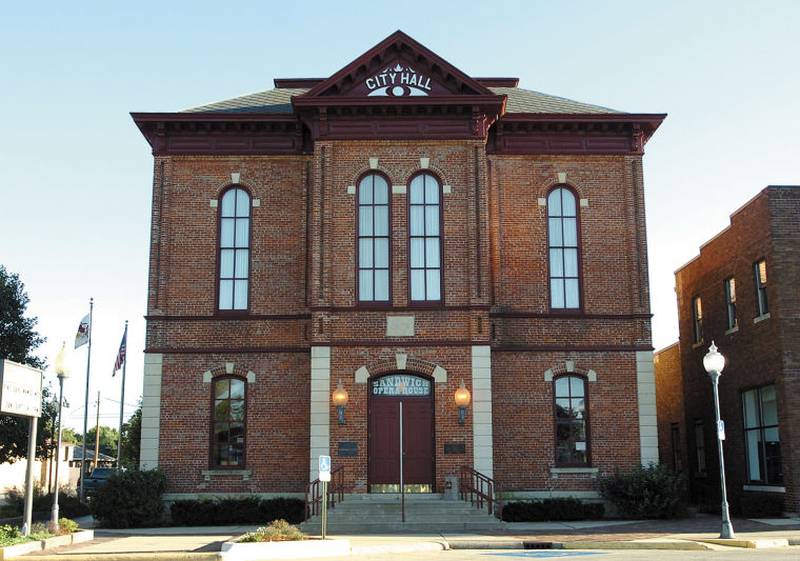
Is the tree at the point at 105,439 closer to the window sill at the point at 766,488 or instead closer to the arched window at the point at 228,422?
the arched window at the point at 228,422

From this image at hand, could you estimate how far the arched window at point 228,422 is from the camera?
25766 millimetres

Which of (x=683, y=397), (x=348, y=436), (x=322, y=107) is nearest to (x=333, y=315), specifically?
(x=348, y=436)

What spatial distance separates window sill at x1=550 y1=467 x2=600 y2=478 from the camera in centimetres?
2545

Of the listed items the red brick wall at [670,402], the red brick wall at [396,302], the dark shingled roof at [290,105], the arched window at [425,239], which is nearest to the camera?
the red brick wall at [396,302]

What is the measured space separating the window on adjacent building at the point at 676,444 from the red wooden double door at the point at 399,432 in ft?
43.7

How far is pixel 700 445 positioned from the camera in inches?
1246

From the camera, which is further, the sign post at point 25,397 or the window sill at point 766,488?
the window sill at point 766,488

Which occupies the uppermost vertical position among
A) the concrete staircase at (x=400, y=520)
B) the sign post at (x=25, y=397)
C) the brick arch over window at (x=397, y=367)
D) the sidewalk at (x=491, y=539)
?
the brick arch over window at (x=397, y=367)

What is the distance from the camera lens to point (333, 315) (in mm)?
24875

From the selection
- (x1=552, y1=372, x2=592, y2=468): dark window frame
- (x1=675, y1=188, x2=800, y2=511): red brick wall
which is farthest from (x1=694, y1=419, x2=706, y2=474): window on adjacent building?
(x1=552, y1=372, x2=592, y2=468): dark window frame

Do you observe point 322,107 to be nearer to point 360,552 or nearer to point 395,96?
point 395,96

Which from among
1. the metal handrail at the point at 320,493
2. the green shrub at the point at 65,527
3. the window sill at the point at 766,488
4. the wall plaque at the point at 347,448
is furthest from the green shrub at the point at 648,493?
the green shrub at the point at 65,527

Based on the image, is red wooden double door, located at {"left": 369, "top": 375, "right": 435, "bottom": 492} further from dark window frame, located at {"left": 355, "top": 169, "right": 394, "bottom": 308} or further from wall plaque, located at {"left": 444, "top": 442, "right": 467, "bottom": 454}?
dark window frame, located at {"left": 355, "top": 169, "right": 394, "bottom": 308}

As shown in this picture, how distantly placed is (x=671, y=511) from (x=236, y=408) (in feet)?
39.9
